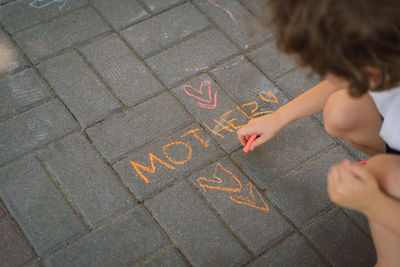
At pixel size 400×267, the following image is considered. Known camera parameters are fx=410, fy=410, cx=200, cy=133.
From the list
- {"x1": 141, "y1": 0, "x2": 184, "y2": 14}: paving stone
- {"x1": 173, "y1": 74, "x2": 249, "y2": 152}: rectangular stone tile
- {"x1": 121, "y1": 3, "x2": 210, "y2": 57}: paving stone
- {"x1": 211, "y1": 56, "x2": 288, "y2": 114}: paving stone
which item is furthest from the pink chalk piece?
{"x1": 141, "y1": 0, "x2": 184, "y2": 14}: paving stone

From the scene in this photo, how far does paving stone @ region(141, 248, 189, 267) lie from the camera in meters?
1.49

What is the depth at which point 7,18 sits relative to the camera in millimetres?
2158

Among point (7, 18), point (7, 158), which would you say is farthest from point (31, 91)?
point (7, 18)

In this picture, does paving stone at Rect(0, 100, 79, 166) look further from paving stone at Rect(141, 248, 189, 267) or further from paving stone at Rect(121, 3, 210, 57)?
paving stone at Rect(141, 248, 189, 267)

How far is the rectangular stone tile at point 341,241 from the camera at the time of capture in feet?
5.05

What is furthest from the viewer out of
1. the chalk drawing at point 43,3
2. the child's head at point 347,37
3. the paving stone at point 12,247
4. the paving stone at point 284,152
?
the chalk drawing at point 43,3

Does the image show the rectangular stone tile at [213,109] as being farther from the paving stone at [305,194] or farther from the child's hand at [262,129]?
the paving stone at [305,194]

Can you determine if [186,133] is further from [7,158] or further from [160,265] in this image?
[7,158]

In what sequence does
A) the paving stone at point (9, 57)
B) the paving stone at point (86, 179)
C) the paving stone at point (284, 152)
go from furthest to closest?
the paving stone at point (9, 57), the paving stone at point (284, 152), the paving stone at point (86, 179)

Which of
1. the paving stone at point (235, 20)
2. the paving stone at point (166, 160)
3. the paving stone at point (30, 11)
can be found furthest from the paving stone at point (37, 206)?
the paving stone at point (235, 20)

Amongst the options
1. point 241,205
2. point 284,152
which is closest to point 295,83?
point 284,152

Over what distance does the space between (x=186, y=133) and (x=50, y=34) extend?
0.93 metres

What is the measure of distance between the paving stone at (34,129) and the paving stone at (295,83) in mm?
992

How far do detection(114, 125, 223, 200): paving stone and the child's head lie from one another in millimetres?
783
